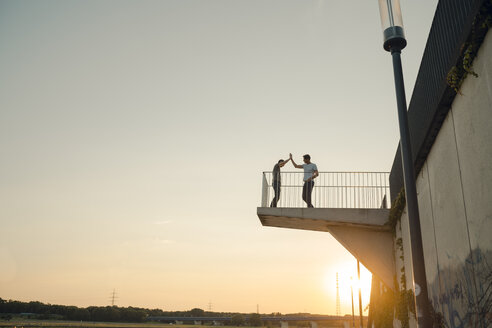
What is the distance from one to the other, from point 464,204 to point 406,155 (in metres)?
3.19

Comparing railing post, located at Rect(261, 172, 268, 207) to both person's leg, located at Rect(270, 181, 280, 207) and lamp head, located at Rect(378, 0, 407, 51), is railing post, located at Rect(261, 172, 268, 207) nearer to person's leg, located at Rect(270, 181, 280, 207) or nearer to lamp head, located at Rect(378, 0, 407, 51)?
person's leg, located at Rect(270, 181, 280, 207)

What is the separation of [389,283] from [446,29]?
11.1 metres

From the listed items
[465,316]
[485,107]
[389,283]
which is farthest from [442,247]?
[389,283]

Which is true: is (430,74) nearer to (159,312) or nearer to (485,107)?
(485,107)

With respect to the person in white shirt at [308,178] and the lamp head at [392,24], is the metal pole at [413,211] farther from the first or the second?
the person in white shirt at [308,178]

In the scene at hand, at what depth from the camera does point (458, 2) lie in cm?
784

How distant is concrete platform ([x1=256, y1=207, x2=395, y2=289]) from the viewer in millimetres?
16891

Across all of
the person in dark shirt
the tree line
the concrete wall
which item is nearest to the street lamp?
the concrete wall

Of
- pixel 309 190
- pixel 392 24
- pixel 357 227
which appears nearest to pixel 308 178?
pixel 309 190

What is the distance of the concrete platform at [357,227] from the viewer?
16891 millimetres

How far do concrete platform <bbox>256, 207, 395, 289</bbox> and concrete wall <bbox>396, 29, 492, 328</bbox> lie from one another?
5.52 meters

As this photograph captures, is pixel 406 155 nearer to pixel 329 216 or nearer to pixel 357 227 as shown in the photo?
pixel 329 216

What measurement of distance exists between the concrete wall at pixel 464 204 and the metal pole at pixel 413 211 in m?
1.56

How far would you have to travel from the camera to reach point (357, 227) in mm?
17797
